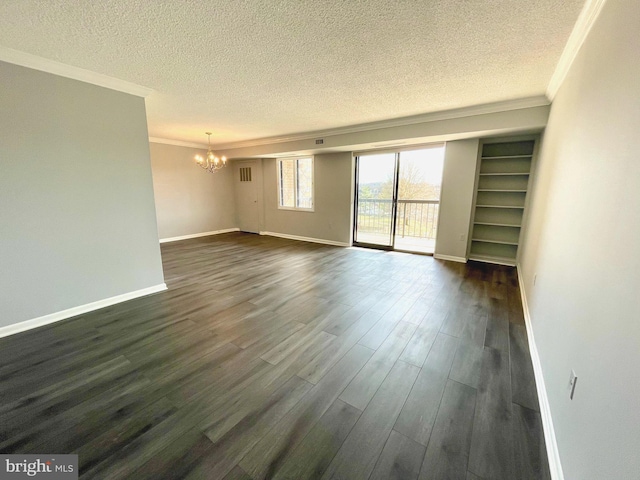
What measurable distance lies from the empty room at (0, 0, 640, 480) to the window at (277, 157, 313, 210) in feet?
7.18

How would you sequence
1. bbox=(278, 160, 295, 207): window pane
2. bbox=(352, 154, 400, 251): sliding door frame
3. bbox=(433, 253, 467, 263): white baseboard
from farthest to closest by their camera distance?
1. bbox=(278, 160, 295, 207): window pane
2. bbox=(352, 154, 400, 251): sliding door frame
3. bbox=(433, 253, 467, 263): white baseboard

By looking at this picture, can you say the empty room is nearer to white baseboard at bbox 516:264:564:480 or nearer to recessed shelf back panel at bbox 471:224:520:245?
white baseboard at bbox 516:264:564:480

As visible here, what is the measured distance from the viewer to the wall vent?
7.52 m

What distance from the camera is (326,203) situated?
20.2 feet

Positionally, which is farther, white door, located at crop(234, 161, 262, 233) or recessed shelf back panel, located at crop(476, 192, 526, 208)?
white door, located at crop(234, 161, 262, 233)

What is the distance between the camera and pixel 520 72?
252cm

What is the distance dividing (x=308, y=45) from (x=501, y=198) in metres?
4.22

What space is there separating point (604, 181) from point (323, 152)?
514 cm

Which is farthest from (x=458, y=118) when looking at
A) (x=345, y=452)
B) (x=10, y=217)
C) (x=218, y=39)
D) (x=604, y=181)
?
(x=10, y=217)

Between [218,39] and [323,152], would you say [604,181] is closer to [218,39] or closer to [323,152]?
[218,39]

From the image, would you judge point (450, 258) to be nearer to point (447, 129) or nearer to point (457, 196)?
point (457, 196)

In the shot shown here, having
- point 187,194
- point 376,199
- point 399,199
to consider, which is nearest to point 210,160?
point 187,194

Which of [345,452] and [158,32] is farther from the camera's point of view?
[158,32]

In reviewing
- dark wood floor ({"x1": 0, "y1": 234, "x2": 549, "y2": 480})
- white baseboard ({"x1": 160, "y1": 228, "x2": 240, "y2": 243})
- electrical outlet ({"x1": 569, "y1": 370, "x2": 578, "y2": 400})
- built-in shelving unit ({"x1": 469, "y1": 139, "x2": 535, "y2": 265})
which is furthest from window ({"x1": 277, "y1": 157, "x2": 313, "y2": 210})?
electrical outlet ({"x1": 569, "y1": 370, "x2": 578, "y2": 400})
